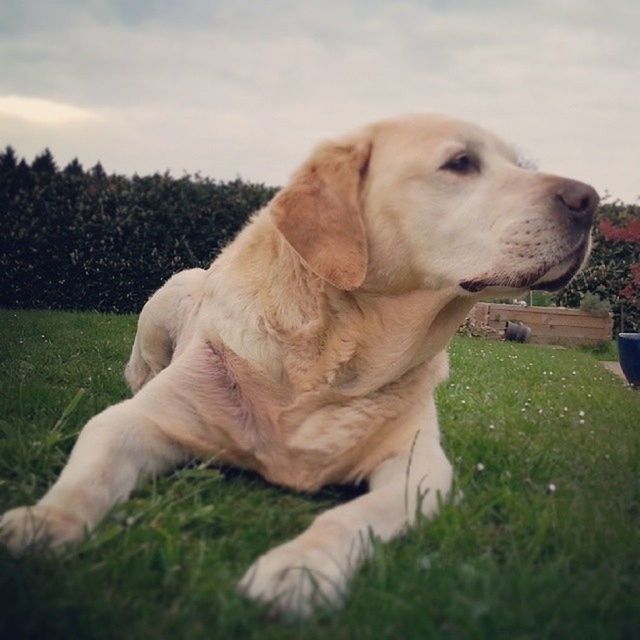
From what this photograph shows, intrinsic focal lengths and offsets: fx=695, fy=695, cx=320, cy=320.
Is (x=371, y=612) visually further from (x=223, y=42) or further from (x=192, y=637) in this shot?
(x=223, y=42)

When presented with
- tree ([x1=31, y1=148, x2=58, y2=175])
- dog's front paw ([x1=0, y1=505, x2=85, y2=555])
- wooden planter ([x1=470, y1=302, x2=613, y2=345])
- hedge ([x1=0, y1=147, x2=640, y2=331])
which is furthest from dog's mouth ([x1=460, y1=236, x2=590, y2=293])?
tree ([x1=31, y1=148, x2=58, y2=175])

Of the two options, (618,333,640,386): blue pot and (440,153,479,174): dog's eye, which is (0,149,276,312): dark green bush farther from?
(440,153,479,174): dog's eye

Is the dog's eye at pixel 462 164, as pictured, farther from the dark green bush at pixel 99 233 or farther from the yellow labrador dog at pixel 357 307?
the dark green bush at pixel 99 233

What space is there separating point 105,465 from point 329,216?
118 centimetres

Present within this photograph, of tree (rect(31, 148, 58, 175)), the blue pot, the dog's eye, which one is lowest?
the blue pot

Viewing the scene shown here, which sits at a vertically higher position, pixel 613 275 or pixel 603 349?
pixel 613 275

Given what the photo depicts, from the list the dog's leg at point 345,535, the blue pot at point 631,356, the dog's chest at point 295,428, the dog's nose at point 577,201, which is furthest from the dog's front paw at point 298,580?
the blue pot at point 631,356

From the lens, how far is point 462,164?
2658 millimetres

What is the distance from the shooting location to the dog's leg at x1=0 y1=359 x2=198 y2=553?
169 cm

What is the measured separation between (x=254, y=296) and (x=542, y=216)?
1091 mm

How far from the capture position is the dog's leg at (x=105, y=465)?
1690 mm

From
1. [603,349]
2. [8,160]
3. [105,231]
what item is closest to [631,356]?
[603,349]

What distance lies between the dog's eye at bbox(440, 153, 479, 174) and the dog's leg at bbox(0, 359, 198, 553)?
4.19 feet

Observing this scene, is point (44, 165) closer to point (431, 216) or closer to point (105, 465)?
point (431, 216)
